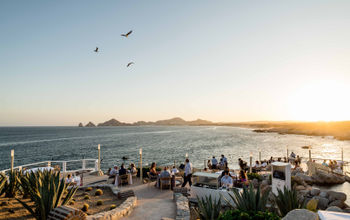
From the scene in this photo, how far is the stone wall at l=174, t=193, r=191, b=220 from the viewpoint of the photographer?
681cm

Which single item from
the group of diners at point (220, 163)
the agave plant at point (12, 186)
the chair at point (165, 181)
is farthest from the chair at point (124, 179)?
the group of diners at point (220, 163)

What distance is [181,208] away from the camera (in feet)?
24.5

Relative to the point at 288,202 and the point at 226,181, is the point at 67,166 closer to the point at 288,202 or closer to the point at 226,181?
the point at 226,181

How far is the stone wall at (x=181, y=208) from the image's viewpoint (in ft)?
22.4

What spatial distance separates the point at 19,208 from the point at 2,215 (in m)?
0.66

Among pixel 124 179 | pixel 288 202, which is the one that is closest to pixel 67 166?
pixel 124 179

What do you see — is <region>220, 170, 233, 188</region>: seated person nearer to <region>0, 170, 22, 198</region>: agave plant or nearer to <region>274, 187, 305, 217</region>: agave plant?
<region>274, 187, 305, 217</region>: agave plant

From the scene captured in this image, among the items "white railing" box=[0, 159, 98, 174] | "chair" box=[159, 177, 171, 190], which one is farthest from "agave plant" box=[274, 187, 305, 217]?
"white railing" box=[0, 159, 98, 174]

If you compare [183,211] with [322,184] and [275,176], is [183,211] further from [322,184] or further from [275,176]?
[322,184]

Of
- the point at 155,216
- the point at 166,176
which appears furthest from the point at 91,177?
the point at 155,216

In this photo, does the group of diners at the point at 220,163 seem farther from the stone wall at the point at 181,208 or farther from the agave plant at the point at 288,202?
the agave plant at the point at 288,202

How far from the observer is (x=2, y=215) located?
6.35 meters

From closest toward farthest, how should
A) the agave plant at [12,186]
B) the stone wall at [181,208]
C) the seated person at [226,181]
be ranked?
the stone wall at [181,208] → the agave plant at [12,186] → the seated person at [226,181]

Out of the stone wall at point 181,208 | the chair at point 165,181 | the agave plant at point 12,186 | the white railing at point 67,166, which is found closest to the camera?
the stone wall at point 181,208
